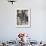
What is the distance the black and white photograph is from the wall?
6.4 inches

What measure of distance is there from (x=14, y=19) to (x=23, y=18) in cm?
38

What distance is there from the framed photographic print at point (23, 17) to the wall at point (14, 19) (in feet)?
0.40

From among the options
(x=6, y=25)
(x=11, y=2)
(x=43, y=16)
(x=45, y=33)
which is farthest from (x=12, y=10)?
(x=45, y=33)

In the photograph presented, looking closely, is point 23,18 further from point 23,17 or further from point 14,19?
point 14,19

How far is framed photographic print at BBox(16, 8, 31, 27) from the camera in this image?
530cm

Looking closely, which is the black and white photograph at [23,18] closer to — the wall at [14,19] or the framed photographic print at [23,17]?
the framed photographic print at [23,17]

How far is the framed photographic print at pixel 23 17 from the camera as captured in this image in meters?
5.30

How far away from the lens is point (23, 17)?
5363mm

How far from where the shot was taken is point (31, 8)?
17.5 ft

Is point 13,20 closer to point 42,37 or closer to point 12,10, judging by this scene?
point 12,10

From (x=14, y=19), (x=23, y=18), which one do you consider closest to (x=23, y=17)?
(x=23, y=18)

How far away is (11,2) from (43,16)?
1.42 meters

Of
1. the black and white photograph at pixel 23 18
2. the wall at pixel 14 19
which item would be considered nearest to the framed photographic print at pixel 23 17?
the black and white photograph at pixel 23 18

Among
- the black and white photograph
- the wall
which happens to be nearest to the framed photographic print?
the black and white photograph
